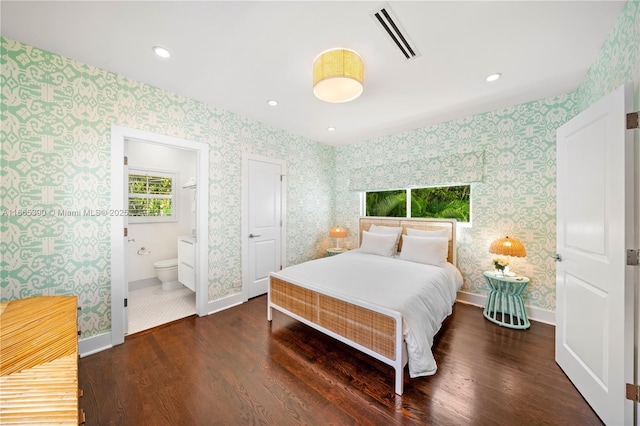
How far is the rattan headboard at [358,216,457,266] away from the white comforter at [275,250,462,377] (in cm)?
35

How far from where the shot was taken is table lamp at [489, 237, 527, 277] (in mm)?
2580

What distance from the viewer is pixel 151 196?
12.9 ft

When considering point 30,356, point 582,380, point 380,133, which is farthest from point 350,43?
point 582,380

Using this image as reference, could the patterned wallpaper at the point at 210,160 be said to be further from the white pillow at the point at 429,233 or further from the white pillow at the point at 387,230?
the white pillow at the point at 387,230

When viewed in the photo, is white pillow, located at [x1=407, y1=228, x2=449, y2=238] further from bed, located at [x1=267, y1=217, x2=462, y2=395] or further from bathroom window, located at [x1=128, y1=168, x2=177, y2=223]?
bathroom window, located at [x1=128, y1=168, x2=177, y2=223]

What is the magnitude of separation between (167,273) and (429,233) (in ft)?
13.2

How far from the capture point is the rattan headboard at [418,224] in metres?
3.23

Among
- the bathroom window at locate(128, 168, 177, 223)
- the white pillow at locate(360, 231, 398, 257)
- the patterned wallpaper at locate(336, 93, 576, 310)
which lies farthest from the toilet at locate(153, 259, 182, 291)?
the patterned wallpaper at locate(336, 93, 576, 310)

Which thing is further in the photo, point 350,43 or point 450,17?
point 350,43

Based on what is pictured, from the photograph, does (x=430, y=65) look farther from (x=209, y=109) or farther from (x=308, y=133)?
(x=209, y=109)

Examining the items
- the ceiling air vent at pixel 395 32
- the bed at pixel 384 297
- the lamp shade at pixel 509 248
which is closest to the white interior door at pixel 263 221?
the bed at pixel 384 297

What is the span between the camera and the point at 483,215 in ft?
10.2

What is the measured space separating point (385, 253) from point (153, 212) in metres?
3.97

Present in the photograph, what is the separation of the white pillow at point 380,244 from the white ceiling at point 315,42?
1897 millimetres
